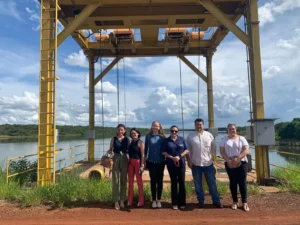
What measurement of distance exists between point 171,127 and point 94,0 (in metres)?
5.35

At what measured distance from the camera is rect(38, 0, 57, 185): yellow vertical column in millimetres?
8286

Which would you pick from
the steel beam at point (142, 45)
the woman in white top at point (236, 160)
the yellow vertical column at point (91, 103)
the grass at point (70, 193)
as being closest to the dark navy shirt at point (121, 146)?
the grass at point (70, 193)

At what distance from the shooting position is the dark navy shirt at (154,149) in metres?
5.88

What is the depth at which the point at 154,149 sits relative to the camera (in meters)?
5.90

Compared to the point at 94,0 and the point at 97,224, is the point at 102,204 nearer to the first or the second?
the point at 97,224

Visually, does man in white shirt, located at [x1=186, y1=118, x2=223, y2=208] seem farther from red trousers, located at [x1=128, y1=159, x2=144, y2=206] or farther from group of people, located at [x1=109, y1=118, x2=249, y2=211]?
red trousers, located at [x1=128, y1=159, x2=144, y2=206]

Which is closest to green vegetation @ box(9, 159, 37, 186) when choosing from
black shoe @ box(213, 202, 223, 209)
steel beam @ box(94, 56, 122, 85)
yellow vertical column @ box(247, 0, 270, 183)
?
black shoe @ box(213, 202, 223, 209)

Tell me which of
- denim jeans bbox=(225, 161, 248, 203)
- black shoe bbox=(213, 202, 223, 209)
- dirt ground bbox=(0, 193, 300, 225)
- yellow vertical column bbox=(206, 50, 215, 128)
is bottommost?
dirt ground bbox=(0, 193, 300, 225)

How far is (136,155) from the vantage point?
6.05 m

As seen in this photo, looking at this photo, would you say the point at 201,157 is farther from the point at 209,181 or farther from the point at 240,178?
the point at 240,178

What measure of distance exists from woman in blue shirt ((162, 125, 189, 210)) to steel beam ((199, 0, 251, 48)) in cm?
464

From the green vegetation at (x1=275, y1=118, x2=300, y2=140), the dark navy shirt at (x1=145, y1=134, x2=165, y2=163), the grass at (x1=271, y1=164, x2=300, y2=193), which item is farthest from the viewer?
the green vegetation at (x1=275, y1=118, x2=300, y2=140)

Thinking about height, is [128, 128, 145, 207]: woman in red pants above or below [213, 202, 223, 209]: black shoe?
above

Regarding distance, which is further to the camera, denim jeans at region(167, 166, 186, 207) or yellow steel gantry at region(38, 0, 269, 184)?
yellow steel gantry at region(38, 0, 269, 184)
